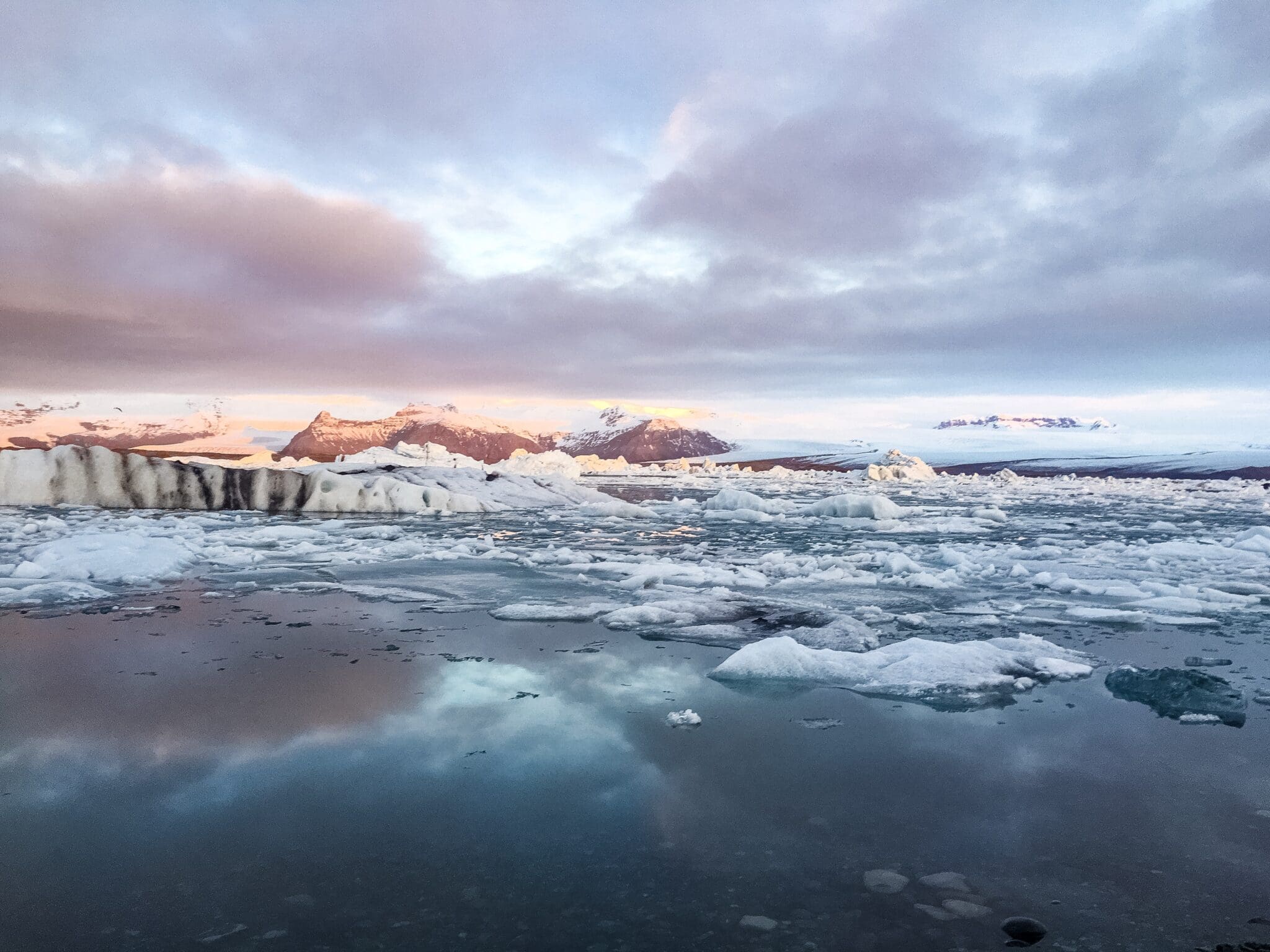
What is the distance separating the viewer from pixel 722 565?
33.9 feet

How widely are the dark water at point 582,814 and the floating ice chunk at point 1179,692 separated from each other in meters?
0.15

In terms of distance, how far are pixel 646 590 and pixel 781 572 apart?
2.43 m

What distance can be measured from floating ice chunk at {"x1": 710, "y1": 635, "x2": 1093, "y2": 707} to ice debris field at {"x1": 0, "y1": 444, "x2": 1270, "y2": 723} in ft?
0.05

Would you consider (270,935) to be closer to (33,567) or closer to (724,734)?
(724,734)

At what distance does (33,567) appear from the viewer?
8.42 m

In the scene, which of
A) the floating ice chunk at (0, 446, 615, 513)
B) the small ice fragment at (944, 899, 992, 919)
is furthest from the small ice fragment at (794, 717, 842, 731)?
the floating ice chunk at (0, 446, 615, 513)

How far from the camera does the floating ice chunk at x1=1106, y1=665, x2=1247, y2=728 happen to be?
4.20m

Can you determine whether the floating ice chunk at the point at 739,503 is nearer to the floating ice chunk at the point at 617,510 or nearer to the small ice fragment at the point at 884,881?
the floating ice chunk at the point at 617,510

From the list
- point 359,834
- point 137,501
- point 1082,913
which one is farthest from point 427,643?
point 137,501

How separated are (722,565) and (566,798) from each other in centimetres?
741

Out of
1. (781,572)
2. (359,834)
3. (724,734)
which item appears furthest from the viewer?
(781,572)

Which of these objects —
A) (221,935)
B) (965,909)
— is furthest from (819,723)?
(221,935)

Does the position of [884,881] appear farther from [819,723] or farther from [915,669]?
[915,669]

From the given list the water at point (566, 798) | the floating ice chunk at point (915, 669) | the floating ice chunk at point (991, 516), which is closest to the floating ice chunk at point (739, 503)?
the floating ice chunk at point (991, 516)
